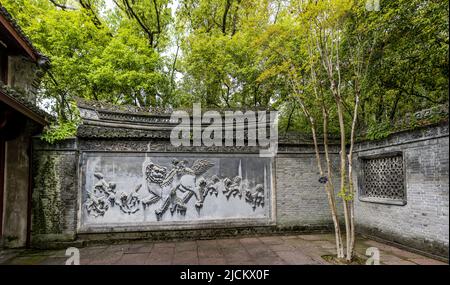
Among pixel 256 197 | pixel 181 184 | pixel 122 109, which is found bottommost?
pixel 256 197

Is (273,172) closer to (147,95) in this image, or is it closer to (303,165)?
(303,165)

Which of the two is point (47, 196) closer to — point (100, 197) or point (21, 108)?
point (100, 197)

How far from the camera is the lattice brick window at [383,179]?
530cm

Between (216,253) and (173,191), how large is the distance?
1.86 meters

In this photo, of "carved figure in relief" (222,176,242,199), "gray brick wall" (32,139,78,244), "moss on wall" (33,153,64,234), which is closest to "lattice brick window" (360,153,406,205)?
"carved figure in relief" (222,176,242,199)

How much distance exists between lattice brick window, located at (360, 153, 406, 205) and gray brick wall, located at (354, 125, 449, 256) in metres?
0.18

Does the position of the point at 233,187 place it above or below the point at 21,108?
below

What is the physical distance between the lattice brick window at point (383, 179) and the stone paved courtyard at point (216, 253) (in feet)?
3.59

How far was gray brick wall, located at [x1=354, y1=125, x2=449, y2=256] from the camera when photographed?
14.2 feet

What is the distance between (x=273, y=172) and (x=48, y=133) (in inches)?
Result: 221

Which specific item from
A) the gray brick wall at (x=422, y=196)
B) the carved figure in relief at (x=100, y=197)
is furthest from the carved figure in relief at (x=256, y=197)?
the carved figure in relief at (x=100, y=197)

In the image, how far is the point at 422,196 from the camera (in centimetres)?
469

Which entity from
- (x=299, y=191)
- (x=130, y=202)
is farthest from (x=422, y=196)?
(x=130, y=202)

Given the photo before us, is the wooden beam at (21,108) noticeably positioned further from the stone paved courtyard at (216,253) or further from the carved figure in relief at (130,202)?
the stone paved courtyard at (216,253)
